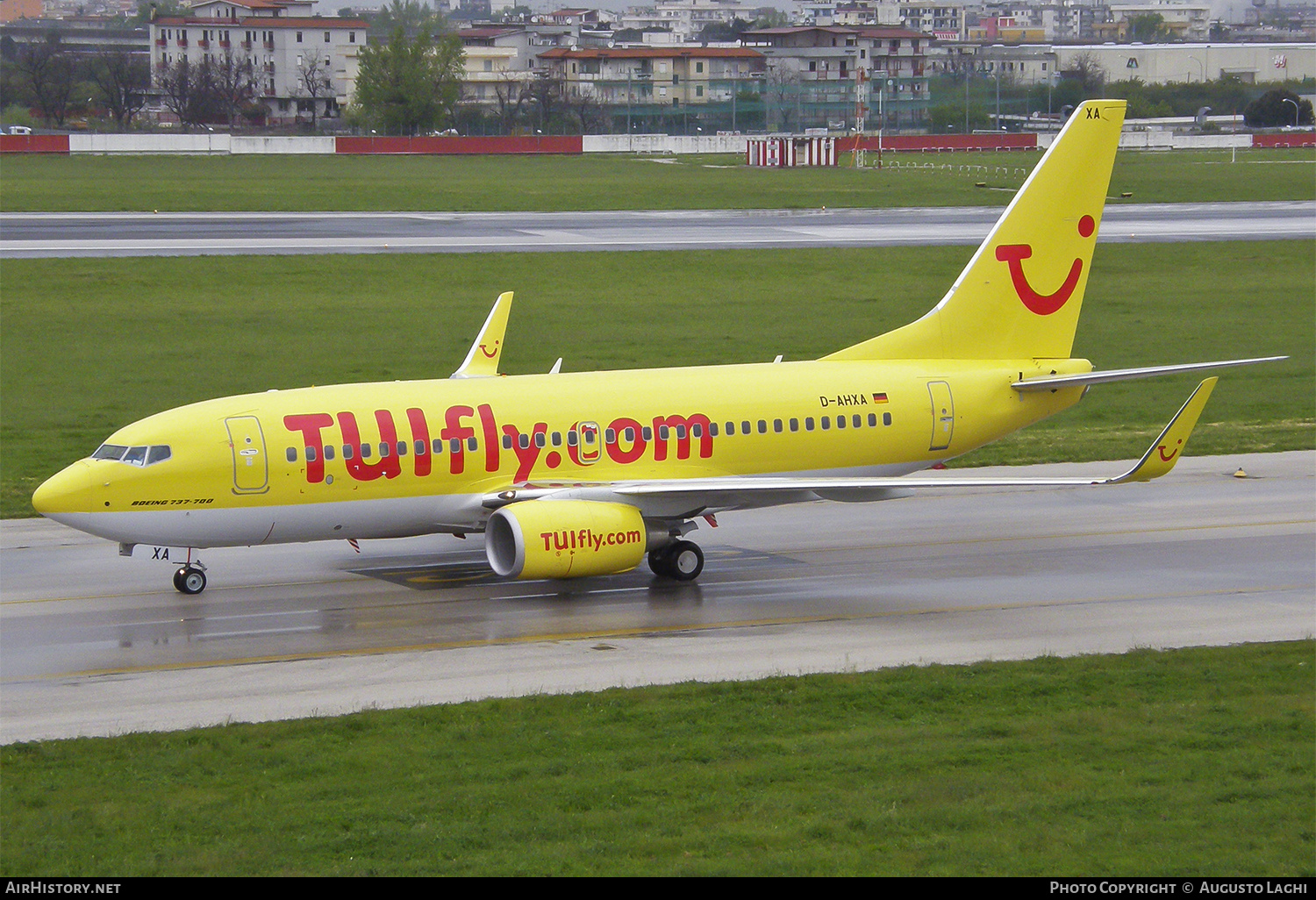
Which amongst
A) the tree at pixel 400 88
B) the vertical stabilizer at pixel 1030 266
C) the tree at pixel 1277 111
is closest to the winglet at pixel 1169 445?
the vertical stabilizer at pixel 1030 266

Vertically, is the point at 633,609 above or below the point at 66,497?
below

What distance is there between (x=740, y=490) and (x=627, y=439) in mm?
3032

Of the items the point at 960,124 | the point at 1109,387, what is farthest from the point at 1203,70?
the point at 1109,387

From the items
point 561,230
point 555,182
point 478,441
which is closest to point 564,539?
point 478,441

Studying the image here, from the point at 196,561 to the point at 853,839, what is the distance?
1796 centimetres

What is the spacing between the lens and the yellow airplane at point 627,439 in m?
29.8

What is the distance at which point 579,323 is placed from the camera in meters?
66.2

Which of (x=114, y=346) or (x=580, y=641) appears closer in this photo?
(x=580, y=641)

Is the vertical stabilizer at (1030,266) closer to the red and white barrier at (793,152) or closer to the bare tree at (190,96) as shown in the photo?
the red and white barrier at (793,152)

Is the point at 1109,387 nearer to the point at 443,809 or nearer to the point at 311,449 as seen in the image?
the point at 311,449

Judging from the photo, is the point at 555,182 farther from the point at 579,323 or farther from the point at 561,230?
the point at 579,323

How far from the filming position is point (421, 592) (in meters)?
31.4

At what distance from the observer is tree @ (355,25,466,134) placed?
184 m

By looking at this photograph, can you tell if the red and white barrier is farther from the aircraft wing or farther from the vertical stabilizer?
the aircraft wing
